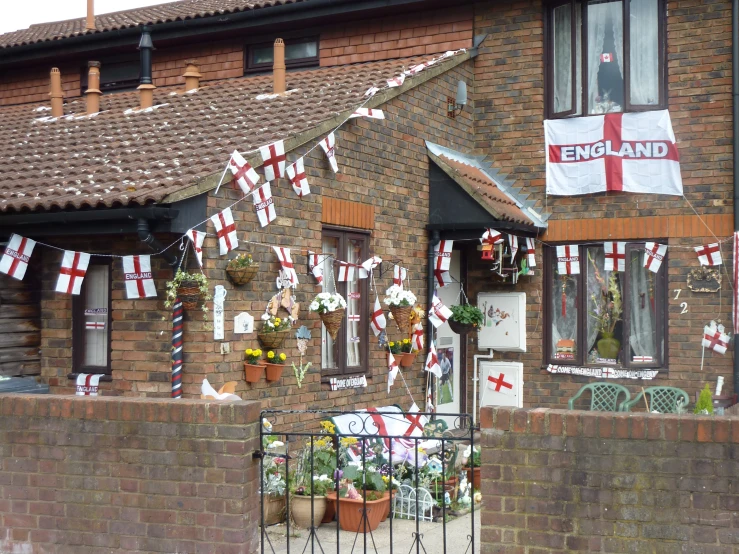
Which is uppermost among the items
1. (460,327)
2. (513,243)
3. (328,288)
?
(513,243)

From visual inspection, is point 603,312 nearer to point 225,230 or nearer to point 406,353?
point 406,353

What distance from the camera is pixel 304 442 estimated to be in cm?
953

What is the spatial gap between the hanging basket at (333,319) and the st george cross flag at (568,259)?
3.79 meters

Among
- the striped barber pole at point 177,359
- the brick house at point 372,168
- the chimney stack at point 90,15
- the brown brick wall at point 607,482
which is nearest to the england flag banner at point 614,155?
the brick house at point 372,168

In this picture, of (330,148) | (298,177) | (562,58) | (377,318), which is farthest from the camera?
(562,58)

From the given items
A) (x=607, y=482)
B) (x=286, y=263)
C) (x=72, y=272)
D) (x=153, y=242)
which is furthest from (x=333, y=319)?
(x=607, y=482)

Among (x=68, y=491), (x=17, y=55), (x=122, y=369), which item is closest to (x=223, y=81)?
(x=17, y=55)

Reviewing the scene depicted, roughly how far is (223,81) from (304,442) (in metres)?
6.21

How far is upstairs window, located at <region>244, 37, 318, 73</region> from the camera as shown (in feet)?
45.3

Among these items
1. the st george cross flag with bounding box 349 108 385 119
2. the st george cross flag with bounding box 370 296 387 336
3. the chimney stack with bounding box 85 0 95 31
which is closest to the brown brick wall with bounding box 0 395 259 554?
the st george cross flag with bounding box 370 296 387 336

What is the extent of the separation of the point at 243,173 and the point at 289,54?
5763mm

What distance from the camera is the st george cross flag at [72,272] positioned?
8.77m

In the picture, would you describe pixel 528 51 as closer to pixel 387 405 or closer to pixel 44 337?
pixel 387 405

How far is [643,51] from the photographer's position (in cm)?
1221
